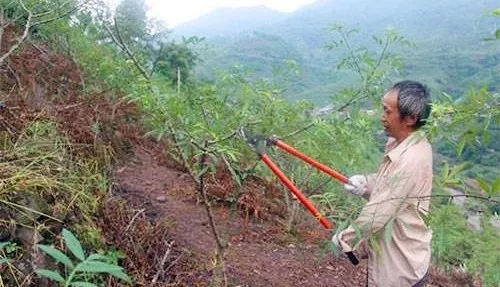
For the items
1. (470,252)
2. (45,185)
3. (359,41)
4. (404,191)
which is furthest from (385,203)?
(470,252)

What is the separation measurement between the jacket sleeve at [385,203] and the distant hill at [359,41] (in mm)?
394

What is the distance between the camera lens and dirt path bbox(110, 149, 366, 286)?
10.3ft

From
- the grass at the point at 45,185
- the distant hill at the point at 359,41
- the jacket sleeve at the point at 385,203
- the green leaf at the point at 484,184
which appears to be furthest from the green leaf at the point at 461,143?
the grass at the point at 45,185

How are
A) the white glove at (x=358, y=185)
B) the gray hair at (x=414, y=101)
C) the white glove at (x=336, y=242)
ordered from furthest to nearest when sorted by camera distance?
1. the white glove at (x=358, y=185)
2. the gray hair at (x=414, y=101)
3. the white glove at (x=336, y=242)

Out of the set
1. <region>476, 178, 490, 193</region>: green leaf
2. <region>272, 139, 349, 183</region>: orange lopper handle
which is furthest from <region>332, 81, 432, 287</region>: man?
<region>476, 178, 490, 193</region>: green leaf

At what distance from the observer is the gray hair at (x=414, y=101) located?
2.22 meters

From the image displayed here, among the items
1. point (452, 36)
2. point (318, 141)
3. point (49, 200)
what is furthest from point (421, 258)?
point (452, 36)

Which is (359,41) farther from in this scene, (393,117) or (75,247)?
(75,247)

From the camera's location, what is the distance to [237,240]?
11.6ft

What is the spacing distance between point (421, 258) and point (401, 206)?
377 mm

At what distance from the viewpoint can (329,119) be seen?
3.39 meters

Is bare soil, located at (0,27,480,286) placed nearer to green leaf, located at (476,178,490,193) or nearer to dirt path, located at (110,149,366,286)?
dirt path, located at (110,149,366,286)

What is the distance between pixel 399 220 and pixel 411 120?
41cm

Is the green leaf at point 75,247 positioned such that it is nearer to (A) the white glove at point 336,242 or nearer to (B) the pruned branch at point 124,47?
(A) the white glove at point 336,242
